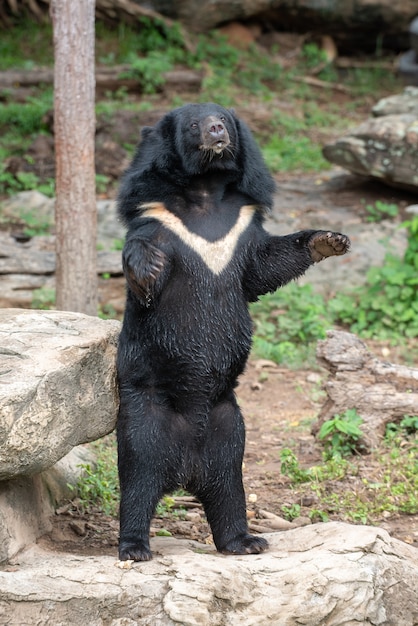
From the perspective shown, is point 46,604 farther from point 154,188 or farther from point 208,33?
point 208,33

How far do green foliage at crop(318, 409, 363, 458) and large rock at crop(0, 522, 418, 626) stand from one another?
5.10 feet

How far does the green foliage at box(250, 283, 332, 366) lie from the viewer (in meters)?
7.30

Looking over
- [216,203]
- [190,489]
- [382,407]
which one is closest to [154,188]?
[216,203]

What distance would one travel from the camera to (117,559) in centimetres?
371

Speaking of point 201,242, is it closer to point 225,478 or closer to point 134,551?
point 225,478

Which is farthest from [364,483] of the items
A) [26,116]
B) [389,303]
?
[26,116]

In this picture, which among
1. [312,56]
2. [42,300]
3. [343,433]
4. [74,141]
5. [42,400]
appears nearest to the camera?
[42,400]

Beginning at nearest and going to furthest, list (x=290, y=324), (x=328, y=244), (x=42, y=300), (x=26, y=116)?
(x=328, y=244), (x=42, y=300), (x=290, y=324), (x=26, y=116)

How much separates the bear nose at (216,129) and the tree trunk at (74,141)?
7.11 feet

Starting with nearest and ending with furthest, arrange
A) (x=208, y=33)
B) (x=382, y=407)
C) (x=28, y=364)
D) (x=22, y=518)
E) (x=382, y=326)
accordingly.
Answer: (x=28, y=364)
(x=22, y=518)
(x=382, y=407)
(x=382, y=326)
(x=208, y=33)

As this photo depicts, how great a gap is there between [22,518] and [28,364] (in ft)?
2.49

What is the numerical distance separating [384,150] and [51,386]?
6.10 meters

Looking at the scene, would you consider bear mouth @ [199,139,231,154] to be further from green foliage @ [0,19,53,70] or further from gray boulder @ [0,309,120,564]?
green foliage @ [0,19,53,70]

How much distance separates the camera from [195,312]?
13.2 ft
